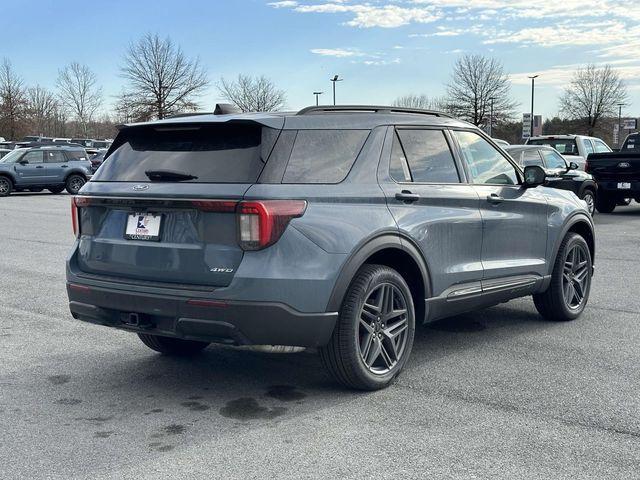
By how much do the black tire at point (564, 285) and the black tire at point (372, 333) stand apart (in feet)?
6.96

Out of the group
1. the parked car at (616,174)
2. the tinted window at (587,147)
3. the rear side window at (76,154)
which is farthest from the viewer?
the rear side window at (76,154)

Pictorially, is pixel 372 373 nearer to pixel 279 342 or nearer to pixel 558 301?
pixel 279 342

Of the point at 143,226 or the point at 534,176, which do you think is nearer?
the point at 143,226

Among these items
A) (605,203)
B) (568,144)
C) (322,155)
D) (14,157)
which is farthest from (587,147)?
(14,157)

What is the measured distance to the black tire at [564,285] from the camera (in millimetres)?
6465

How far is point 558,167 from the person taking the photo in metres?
16.5

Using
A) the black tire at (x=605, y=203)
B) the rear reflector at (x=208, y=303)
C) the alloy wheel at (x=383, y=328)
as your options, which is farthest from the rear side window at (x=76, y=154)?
the rear reflector at (x=208, y=303)

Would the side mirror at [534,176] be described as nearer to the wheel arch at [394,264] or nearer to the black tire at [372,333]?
the wheel arch at [394,264]

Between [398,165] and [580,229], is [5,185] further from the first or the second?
[398,165]

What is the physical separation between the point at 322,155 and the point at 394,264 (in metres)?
0.95

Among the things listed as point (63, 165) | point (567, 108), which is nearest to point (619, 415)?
point (63, 165)

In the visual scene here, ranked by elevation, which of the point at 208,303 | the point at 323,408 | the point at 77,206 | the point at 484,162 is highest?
the point at 484,162

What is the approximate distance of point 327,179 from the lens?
4402mm

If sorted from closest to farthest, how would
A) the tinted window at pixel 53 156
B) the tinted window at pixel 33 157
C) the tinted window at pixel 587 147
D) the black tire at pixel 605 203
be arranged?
the black tire at pixel 605 203 → the tinted window at pixel 587 147 → the tinted window at pixel 33 157 → the tinted window at pixel 53 156
